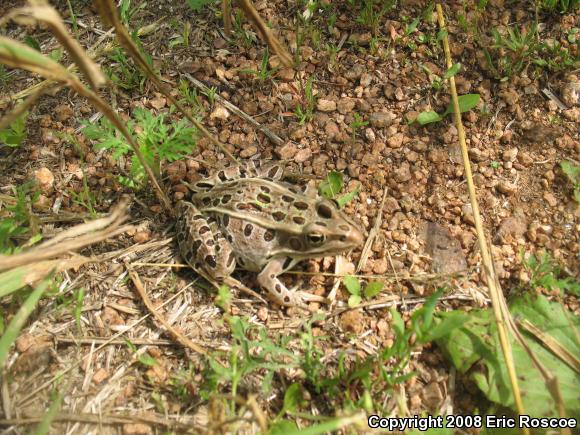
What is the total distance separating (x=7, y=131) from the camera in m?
4.05

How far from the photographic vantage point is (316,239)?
11.6 ft

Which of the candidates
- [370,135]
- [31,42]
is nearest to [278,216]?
Answer: [370,135]

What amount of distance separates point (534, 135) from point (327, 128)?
1826 mm

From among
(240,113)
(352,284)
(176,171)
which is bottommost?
(352,284)

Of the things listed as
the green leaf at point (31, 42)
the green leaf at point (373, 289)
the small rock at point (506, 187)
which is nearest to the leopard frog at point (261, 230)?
the green leaf at point (373, 289)

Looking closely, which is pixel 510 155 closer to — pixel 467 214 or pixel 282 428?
pixel 467 214

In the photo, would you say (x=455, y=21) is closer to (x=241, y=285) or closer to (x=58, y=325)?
(x=241, y=285)

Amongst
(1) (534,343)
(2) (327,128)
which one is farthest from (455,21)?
(1) (534,343)

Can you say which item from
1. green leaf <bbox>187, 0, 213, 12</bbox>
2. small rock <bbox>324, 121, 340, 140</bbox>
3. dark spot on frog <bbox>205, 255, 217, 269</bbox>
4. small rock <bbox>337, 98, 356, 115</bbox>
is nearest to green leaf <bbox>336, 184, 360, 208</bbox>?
small rock <bbox>324, 121, 340, 140</bbox>

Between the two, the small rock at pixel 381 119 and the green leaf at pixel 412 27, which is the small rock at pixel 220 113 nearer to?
the small rock at pixel 381 119

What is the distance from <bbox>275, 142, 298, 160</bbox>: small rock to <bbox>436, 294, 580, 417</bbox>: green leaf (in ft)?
6.55

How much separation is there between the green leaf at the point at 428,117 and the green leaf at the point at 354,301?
1.71m

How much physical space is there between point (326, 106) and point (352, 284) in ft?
5.68

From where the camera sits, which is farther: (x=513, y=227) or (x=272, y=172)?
(x=272, y=172)
